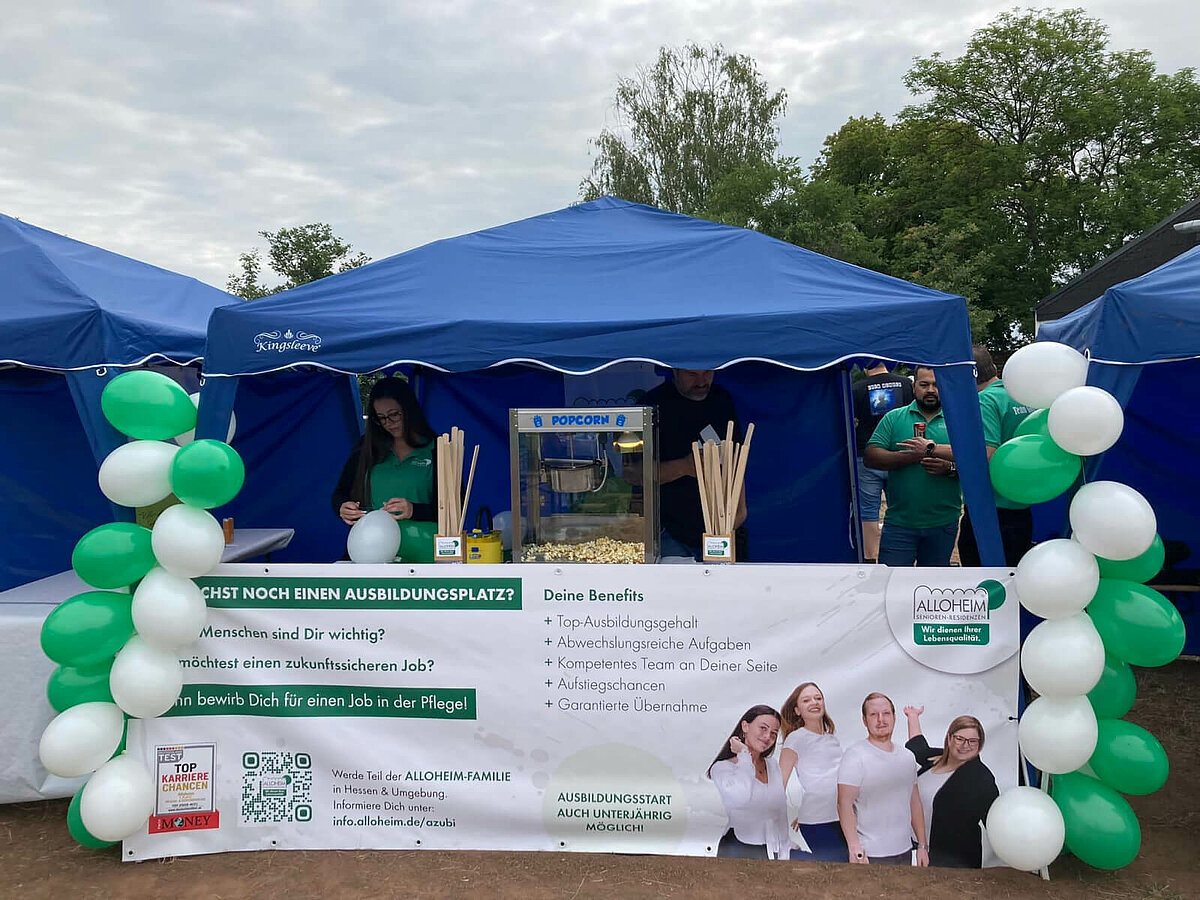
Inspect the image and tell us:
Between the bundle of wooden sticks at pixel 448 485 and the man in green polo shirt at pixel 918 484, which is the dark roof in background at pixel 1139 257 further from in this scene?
the bundle of wooden sticks at pixel 448 485

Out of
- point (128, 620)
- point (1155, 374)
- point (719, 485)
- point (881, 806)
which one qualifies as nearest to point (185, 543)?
point (128, 620)

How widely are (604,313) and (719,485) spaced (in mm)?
769

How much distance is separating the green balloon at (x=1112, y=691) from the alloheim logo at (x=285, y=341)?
2915mm

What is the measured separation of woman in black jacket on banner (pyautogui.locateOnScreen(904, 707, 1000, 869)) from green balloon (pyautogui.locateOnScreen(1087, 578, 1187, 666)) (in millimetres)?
498

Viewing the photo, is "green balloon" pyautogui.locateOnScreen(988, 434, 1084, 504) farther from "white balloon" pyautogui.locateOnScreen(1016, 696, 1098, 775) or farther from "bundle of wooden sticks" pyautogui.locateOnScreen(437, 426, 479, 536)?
"bundle of wooden sticks" pyautogui.locateOnScreen(437, 426, 479, 536)

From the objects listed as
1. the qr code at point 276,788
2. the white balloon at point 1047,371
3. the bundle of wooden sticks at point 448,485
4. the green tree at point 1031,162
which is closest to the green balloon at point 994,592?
the white balloon at point 1047,371

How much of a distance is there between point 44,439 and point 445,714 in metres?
3.01

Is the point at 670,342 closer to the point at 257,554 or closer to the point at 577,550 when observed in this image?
the point at 577,550

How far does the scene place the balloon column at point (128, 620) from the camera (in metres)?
2.74

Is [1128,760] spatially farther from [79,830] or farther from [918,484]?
[79,830]

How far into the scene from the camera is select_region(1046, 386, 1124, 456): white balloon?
2.54 meters

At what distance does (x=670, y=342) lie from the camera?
304 centimetres

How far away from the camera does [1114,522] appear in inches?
98.7

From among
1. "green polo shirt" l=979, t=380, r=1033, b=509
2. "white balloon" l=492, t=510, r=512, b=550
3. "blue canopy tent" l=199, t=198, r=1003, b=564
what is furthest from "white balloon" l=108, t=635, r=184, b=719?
"green polo shirt" l=979, t=380, r=1033, b=509
